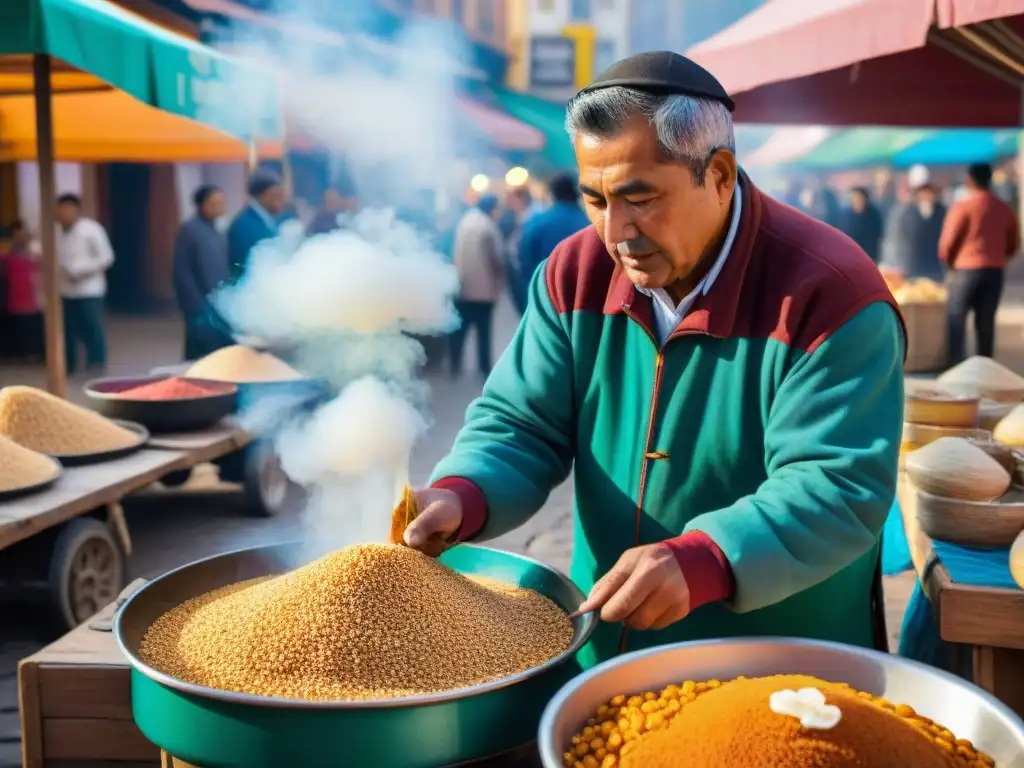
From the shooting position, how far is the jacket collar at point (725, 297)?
1650 mm

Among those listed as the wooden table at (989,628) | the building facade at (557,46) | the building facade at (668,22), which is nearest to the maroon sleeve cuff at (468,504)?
the wooden table at (989,628)

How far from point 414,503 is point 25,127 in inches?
364

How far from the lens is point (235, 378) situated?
5.59 meters

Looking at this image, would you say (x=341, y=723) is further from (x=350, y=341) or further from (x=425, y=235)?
(x=425, y=235)

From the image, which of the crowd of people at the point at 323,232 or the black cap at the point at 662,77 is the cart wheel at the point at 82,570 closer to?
the black cap at the point at 662,77

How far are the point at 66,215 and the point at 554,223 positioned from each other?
449cm

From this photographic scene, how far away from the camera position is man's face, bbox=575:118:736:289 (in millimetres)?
1506

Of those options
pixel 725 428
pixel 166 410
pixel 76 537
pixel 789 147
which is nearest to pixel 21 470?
pixel 76 537

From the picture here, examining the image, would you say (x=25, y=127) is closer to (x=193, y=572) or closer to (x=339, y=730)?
(x=193, y=572)

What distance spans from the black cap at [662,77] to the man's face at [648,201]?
0.19ft

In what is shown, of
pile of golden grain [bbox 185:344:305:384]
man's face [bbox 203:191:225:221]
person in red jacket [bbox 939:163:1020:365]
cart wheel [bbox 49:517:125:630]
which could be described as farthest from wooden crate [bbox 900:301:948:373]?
cart wheel [bbox 49:517:125:630]

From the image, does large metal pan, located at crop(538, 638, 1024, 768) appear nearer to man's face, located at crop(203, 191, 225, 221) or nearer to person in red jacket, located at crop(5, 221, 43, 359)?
man's face, located at crop(203, 191, 225, 221)

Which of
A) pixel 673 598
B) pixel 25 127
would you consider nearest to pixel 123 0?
pixel 25 127

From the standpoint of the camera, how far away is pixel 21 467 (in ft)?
12.2
